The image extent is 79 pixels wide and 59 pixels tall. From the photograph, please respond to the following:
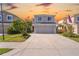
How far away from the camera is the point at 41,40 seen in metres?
14.0

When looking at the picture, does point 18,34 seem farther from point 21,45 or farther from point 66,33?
point 66,33

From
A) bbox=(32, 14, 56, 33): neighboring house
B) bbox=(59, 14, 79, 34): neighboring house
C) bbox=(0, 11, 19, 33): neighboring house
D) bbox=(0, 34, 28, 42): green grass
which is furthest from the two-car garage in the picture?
bbox=(0, 11, 19, 33): neighboring house

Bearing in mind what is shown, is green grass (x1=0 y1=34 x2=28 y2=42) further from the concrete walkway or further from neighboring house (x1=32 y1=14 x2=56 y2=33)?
neighboring house (x1=32 y1=14 x2=56 y2=33)

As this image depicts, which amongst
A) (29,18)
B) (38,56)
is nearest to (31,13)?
(29,18)

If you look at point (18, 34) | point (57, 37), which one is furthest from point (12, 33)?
point (57, 37)

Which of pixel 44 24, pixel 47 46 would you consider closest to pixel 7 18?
pixel 44 24

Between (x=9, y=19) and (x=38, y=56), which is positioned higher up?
(x=9, y=19)

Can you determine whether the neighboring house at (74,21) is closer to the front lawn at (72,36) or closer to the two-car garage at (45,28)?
the front lawn at (72,36)

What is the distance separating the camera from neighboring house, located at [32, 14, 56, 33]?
46.0 feet

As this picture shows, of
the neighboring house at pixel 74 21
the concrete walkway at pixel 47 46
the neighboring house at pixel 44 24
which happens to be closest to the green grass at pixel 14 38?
the concrete walkway at pixel 47 46

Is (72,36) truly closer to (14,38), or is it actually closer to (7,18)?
(14,38)

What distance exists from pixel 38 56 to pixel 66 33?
0.90 metres

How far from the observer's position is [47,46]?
45.8ft

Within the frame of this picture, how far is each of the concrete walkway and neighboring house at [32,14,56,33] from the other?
125 mm
